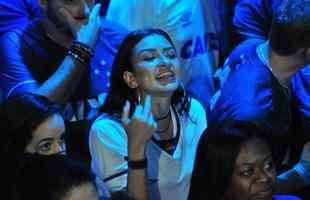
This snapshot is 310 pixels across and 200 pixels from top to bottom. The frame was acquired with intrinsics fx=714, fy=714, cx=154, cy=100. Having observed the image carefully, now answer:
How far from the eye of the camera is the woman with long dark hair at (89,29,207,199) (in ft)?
8.84

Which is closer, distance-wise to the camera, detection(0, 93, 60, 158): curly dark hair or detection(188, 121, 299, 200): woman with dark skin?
detection(188, 121, 299, 200): woman with dark skin

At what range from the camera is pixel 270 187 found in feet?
7.87

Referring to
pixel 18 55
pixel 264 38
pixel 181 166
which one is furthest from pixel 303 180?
pixel 18 55

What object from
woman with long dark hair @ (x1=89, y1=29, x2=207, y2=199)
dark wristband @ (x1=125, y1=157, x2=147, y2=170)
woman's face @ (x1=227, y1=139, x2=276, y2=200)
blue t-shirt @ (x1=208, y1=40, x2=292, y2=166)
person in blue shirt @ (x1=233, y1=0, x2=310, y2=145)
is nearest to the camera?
woman's face @ (x1=227, y1=139, x2=276, y2=200)

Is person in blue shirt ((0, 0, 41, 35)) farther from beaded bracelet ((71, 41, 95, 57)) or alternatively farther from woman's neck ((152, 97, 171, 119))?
woman's neck ((152, 97, 171, 119))

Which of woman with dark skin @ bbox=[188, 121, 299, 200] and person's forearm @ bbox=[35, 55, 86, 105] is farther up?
person's forearm @ bbox=[35, 55, 86, 105]

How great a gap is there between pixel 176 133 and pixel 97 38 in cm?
56

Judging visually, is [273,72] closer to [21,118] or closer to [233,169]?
[233,169]

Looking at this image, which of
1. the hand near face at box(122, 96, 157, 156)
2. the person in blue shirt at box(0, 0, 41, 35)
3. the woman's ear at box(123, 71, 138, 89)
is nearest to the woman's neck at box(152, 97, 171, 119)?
the woman's ear at box(123, 71, 138, 89)

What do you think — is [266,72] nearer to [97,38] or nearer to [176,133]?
[176,133]

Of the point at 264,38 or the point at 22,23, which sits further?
the point at 264,38

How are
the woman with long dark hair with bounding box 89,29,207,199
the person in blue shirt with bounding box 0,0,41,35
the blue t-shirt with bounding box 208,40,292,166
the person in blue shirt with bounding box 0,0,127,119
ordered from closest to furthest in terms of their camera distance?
the woman with long dark hair with bounding box 89,29,207,199, the blue t-shirt with bounding box 208,40,292,166, the person in blue shirt with bounding box 0,0,127,119, the person in blue shirt with bounding box 0,0,41,35

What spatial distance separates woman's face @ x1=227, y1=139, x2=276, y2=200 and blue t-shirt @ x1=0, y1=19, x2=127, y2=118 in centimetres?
97

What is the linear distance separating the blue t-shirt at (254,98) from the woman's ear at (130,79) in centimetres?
35
